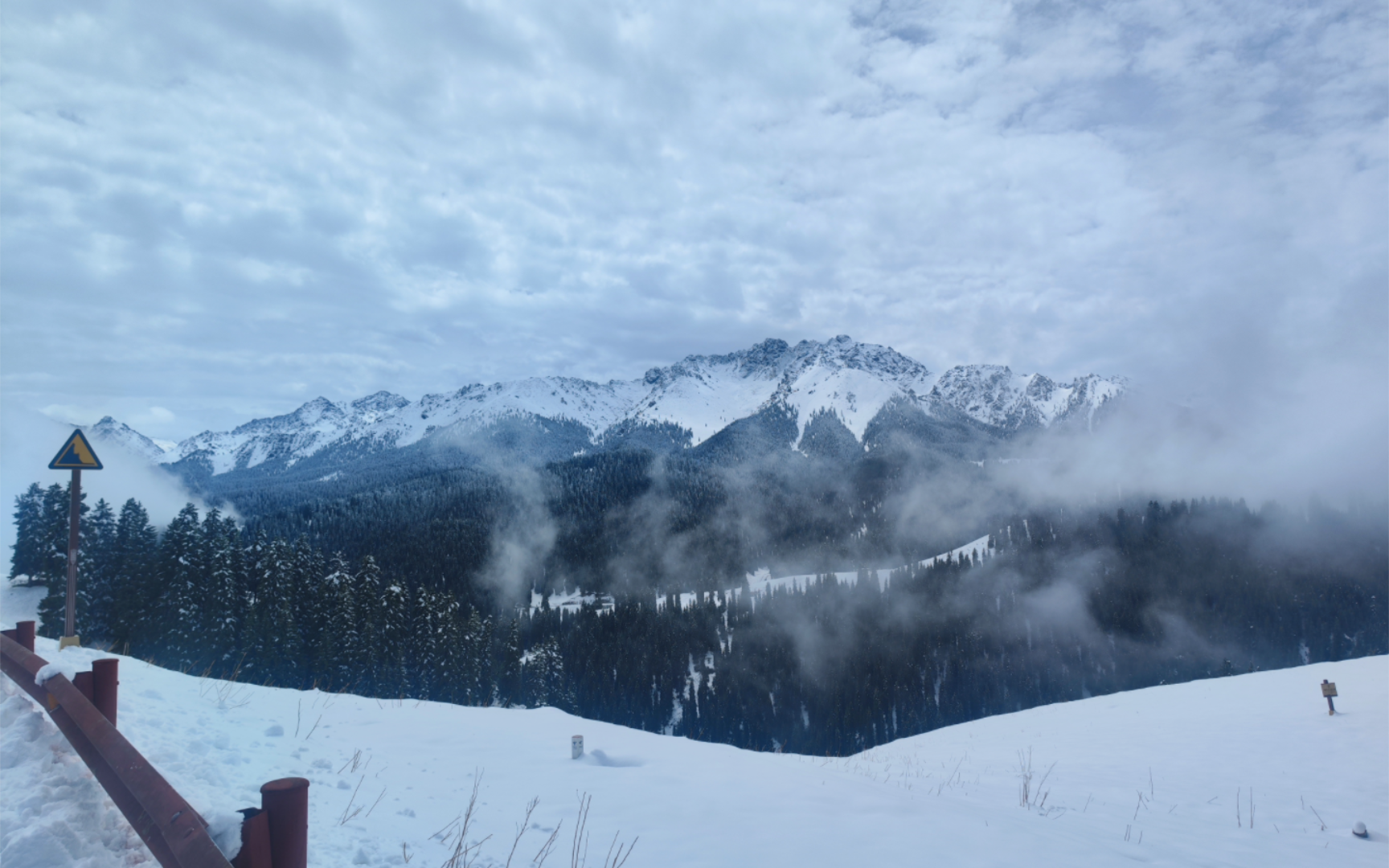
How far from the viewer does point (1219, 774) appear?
13.5m

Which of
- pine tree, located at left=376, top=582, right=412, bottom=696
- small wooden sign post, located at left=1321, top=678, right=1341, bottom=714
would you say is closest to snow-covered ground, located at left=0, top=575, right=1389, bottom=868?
small wooden sign post, located at left=1321, top=678, right=1341, bottom=714

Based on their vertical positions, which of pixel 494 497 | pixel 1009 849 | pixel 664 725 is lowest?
pixel 664 725

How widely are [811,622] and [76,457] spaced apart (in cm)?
15092

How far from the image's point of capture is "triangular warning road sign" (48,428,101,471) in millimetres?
10812

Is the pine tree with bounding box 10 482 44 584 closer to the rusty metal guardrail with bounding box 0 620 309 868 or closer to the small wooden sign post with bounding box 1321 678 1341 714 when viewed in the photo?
the rusty metal guardrail with bounding box 0 620 309 868

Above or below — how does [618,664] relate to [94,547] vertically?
below

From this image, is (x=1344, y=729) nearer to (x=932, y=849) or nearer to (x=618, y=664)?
(x=932, y=849)

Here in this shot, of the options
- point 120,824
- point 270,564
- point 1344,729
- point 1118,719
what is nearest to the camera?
point 120,824

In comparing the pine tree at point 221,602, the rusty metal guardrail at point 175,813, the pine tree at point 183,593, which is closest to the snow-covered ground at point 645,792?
the rusty metal guardrail at point 175,813

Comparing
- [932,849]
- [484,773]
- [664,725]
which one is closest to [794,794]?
[932,849]

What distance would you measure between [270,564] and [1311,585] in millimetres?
217718

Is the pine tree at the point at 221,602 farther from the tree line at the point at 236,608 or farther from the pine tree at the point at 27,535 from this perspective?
the pine tree at the point at 27,535

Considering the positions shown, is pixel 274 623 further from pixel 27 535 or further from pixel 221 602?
pixel 27 535

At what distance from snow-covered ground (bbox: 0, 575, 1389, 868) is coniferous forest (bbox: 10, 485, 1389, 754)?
133 ft
